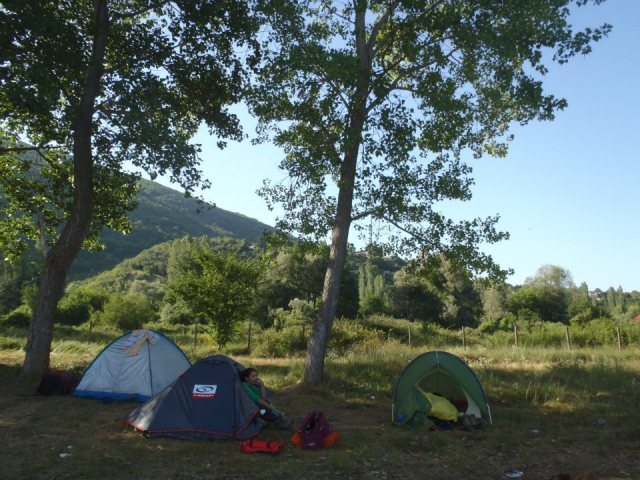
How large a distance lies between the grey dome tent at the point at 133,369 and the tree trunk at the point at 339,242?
298 cm

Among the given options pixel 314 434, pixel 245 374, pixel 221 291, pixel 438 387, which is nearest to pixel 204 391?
pixel 245 374

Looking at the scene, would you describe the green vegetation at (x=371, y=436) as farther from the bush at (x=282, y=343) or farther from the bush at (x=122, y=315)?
the bush at (x=122, y=315)

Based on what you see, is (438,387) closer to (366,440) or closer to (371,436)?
(371,436)

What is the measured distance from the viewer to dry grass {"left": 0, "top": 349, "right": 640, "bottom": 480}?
5.90 metres

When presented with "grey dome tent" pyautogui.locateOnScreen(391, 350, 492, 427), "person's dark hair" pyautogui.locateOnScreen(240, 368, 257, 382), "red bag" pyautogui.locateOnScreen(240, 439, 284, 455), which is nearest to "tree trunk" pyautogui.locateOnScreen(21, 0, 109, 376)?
"person's dark hair" pyautogui.locateOnScreen(240, 368, 257, 382)

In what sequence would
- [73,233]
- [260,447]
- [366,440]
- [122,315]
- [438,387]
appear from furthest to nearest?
1. [122,315]
2. [73,233]
3. [438,387]
4. [366,440]
5. [260,447]

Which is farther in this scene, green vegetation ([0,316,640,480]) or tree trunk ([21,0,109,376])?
tree trunk ([21,0,109,376])

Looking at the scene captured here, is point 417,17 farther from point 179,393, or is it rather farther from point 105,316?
point 105,316

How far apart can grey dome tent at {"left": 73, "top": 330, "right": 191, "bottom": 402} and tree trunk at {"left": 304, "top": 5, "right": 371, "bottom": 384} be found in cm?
298

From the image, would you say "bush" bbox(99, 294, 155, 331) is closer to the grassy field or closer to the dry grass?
the grassy field

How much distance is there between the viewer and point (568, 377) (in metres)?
11.7

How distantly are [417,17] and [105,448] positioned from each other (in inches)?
421

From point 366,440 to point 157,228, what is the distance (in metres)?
123

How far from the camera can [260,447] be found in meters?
6.52
